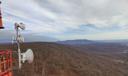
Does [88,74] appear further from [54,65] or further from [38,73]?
[38,73]

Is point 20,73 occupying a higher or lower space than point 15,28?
lower

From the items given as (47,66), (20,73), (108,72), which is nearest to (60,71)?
(47,66)

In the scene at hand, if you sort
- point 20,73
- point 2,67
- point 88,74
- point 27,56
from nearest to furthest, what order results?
point 2,67 < point 27,56 < point 20,73 < point 88,74

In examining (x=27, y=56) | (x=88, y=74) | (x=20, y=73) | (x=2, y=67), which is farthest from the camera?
A: (x=88, y=74)

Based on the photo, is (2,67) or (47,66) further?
(47,66)

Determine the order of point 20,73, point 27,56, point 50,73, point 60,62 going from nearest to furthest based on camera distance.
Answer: point 27,56
point 20,73
point 50,73
point 60,62

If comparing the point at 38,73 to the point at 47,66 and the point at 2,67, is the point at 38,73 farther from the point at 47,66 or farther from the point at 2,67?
the point at 2,67

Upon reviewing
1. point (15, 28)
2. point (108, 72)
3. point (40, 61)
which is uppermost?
point (15, 28)

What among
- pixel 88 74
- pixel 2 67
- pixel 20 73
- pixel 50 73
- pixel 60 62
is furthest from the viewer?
pixel 60 62

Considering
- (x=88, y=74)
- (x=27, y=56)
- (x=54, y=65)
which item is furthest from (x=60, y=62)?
(x=27, y=56)
